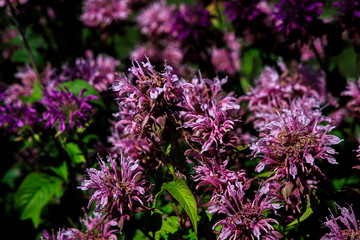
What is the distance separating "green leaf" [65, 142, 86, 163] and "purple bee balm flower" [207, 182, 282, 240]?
0.76 meters

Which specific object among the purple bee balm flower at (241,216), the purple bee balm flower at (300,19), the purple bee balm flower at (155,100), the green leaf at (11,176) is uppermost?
the green leaf at (11,176)

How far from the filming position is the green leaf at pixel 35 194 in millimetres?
1678

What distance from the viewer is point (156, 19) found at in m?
2.72

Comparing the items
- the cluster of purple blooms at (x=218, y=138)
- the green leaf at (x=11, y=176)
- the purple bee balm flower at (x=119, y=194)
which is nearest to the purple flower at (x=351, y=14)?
the cluster of purple blooms at (x=218, y=138)

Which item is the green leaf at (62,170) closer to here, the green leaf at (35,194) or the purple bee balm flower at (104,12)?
the green leaf at (35,194)

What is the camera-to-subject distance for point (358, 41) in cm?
195

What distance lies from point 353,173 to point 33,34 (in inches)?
97.3

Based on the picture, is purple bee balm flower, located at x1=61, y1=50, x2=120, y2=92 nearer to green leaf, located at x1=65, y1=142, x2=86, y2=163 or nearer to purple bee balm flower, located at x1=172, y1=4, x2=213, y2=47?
green leaf, located at x1=65, y1=142, x2=86, y2=163

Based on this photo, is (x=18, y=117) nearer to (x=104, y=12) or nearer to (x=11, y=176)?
(x=11, y=176)

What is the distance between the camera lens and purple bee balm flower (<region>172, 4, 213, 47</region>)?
83.8 inches

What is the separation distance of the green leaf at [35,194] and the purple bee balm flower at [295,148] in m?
1.16

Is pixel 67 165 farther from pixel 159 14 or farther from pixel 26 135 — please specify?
pixel 159 14

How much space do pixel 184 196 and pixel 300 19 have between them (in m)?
1.17

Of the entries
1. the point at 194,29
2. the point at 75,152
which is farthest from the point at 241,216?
the point at 194,29
